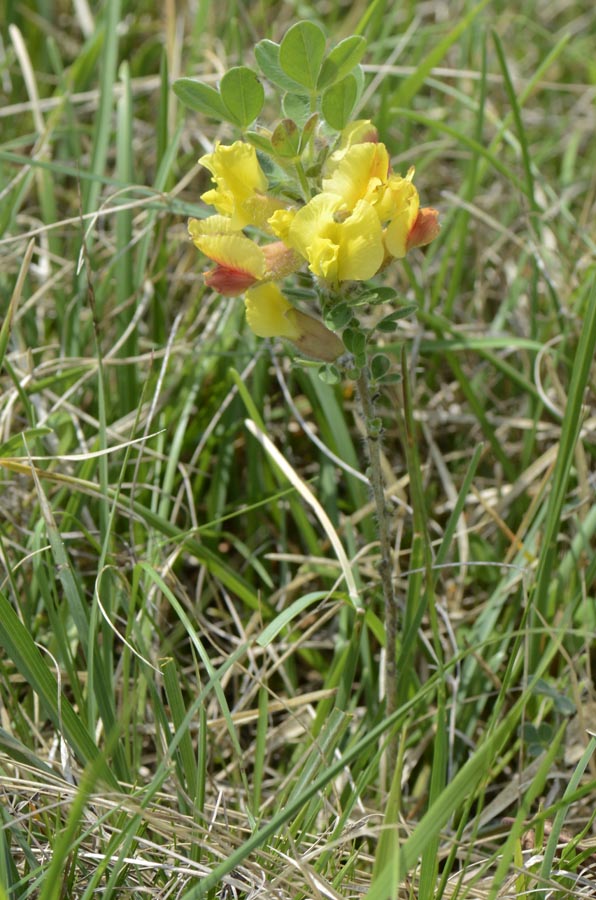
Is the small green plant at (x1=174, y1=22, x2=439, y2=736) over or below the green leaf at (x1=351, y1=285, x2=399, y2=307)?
over

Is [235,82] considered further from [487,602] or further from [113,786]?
[487,602]

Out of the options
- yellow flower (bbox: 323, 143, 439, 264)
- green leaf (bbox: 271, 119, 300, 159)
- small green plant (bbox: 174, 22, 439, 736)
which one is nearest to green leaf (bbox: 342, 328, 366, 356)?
small green plant (bbox: 174, 22, 439, 736)

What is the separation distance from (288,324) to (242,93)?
1.02 feet

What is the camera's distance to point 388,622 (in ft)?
4.75

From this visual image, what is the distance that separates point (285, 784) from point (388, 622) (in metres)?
0.31

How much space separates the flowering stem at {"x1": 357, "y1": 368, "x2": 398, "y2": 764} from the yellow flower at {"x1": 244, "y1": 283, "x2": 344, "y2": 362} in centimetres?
7

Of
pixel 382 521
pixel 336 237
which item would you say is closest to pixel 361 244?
pixel 336 237

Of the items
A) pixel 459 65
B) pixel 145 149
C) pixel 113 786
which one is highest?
pixel 459 65

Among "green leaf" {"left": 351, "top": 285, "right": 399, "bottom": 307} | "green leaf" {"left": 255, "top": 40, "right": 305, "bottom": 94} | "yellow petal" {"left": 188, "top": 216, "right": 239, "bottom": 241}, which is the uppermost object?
"green leaf" {"left": 255, "top": 40, "right": 305, "bottom": 94}

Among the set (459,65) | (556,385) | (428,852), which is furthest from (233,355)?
(459,65)

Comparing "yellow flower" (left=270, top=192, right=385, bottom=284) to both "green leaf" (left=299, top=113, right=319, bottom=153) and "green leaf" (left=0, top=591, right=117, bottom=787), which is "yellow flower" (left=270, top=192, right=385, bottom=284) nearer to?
"green leaf" (left=299, top=113, right=319, bottom=153)

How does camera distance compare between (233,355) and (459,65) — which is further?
(459,65)

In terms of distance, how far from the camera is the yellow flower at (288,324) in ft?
4.29

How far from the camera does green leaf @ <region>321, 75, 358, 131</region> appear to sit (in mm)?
1229
